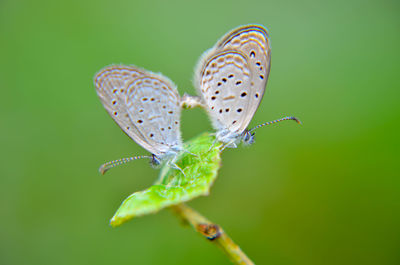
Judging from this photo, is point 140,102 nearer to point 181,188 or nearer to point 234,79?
point 234,79

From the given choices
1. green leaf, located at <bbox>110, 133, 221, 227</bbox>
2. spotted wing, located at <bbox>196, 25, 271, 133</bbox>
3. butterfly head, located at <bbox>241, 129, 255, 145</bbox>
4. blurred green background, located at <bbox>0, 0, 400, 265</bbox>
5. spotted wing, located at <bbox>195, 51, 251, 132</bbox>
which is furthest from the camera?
blurred green background, located at <bbox>0, 0, 400, 265</bbox>

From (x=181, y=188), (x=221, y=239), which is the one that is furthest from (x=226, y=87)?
(x=221, y=239)

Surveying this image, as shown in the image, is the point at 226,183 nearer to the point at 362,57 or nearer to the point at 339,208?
the point at 339,208

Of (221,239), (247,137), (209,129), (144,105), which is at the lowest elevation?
(209,129)

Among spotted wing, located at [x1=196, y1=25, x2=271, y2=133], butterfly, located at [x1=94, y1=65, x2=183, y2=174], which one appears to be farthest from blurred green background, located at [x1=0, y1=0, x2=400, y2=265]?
spotted wing, located at [x1=196, y1=25, x2=271, y2=133]

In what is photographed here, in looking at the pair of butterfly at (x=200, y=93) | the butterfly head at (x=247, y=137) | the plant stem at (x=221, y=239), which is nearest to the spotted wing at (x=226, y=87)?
the pair of butterfly at (x=200, y=93)

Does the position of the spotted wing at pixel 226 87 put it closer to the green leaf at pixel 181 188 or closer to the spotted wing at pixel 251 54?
the spotted wing at pixel 251 54

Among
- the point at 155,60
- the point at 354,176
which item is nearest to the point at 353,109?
the point at 354,176

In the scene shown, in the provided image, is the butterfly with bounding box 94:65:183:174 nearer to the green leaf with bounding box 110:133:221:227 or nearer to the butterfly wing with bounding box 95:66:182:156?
the butterfly wing with bounding box 95:66:182:156
